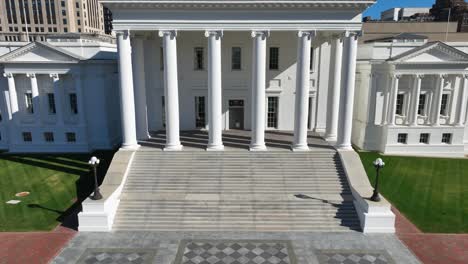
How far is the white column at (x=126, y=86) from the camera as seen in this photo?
80.2 ft

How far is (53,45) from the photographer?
32188 millimetres

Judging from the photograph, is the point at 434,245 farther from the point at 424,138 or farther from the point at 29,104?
the point at 29,104

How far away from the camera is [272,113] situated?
1264 inches

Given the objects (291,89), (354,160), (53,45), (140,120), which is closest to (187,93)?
(140,120)

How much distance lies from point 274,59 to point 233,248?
19.0m

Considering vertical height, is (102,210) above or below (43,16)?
below

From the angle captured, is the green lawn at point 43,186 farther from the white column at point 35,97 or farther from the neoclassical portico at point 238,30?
the neoclassical portico at point 238,30

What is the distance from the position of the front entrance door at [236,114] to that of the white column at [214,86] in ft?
21.9

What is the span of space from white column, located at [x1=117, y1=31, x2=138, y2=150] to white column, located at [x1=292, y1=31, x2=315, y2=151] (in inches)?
484

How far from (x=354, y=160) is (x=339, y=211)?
5329 mm

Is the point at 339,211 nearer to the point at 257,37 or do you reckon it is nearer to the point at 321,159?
the point at 321,159

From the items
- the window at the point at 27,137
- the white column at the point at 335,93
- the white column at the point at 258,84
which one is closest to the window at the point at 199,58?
the white column at the point at 258,84

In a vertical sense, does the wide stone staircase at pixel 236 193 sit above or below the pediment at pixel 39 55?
below

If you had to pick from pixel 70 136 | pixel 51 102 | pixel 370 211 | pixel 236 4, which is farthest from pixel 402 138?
pixel 51 102
